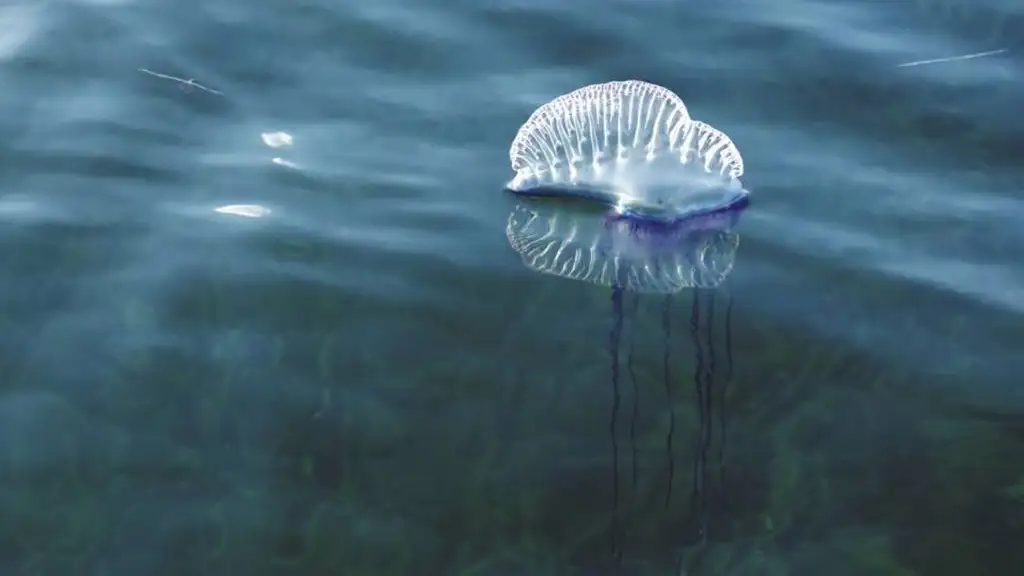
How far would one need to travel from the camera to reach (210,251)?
4.75m

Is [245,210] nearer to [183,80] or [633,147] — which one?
[183,80]

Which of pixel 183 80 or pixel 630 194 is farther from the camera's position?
pixel 183 80

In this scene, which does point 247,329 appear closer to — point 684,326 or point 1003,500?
point 684,326

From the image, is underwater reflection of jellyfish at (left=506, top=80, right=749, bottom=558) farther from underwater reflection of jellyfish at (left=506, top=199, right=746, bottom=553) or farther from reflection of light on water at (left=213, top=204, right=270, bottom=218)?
reflection of light on water at (left=213, top=204, right=270, bottom=218)

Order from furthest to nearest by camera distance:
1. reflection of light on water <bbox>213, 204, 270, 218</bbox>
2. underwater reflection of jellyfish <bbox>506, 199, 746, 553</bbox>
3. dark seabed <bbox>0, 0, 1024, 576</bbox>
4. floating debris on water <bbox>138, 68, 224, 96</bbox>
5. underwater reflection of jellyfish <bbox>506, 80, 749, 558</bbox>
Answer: floating debris on water <bbox>138, 68, 224, 96</bbox> → reflection of light on water <bbox>213, 204, 270, 218</bbox> → underwater reflection of jellyfish <bbox>506, 80, 749, 558</bbox> → underwater reflection of jellyfish <bbox>506, 199, 746, 553</bbox> → dark seabed <bbox>0, 0, 1024, 576</bbox>

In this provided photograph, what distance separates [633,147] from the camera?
473 centimetres

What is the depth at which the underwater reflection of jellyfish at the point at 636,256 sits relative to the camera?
15.0 ft

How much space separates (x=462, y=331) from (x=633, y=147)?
3.06 feet

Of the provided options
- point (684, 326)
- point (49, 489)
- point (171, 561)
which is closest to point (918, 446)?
point (684, 326)

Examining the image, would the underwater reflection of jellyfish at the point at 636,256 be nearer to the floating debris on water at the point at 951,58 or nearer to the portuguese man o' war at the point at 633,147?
the portuguese man o' war at the point at 633,147

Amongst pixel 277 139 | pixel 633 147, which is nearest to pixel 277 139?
pixel 277 139

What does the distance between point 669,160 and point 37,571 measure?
2616mm

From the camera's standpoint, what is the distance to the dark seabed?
169 inches

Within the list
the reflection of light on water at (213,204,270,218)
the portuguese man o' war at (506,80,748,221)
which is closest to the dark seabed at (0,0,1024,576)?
the reflection of light on water at (213,204,270,218)
